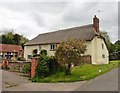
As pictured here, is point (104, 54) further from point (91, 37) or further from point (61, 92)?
point (61, 92)

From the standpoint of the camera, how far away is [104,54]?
108 ft

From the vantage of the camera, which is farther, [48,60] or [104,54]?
[104,54]

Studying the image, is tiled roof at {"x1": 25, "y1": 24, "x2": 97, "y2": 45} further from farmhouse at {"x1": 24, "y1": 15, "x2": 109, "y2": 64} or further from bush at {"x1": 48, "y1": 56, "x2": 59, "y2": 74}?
bush at {"x1": 48, "y1": 56, "x2": 59, "y2": 74}

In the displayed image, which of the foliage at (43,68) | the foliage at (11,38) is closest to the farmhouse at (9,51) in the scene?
the foliage at (11,38)

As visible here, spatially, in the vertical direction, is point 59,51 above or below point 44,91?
above

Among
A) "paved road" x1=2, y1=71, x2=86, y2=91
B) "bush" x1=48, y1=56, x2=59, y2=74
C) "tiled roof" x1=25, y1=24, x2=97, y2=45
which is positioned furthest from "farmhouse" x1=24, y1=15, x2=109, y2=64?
"paved road" x1=2, y1=71, x2=86, y2=91

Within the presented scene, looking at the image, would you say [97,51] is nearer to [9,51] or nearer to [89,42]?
[89,42]

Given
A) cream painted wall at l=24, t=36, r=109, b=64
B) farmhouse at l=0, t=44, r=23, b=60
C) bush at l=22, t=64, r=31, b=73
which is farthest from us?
farmhouse at l=0, t=44, r=23, b=60

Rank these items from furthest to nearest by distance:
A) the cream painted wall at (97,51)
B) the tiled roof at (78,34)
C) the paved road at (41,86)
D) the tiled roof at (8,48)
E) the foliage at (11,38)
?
the foliage at (11,38) < the tiled roof at (8,48) < the tiled roof at (78,34) < the cream painted wall at (97,51) < the paved road at (41,86)

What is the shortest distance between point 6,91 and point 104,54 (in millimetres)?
23591

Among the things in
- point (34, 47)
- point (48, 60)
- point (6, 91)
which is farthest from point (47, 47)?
point (6, 91)

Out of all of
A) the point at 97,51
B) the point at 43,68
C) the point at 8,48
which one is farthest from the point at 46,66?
the point at 8,48

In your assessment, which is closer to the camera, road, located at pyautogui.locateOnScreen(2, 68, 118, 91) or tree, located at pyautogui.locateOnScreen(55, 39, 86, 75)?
road, located at pyautogui.locateOnScreen(2, 68, 118, 91)

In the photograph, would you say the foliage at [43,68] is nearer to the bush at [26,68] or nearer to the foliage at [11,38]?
the bush at [26,68]
